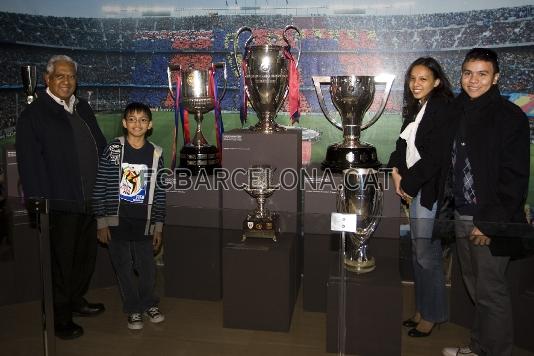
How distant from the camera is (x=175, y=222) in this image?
1952mm

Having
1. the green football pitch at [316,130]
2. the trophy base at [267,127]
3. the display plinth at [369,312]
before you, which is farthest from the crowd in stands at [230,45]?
the display plinth at [369,312]

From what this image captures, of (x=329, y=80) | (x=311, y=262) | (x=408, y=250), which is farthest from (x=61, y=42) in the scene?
(x=408, y=250)

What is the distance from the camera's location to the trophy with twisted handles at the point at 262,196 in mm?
2383

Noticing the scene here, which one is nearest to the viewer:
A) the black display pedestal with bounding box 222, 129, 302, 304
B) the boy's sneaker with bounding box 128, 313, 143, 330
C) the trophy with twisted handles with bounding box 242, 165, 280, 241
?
the boy's sneaker with bounding box 128, 313, 143, 330

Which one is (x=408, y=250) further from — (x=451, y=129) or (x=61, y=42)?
→ (x=61, y=42)

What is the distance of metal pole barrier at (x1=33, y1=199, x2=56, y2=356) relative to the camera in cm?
183

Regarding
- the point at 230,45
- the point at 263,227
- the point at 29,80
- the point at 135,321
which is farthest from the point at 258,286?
the point at 230,45

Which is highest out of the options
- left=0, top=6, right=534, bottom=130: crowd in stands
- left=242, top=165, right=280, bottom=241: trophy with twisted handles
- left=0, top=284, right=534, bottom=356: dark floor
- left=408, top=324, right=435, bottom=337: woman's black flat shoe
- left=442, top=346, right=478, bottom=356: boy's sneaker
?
left=0, top=6, right=534, bottom=130: crowd in stands

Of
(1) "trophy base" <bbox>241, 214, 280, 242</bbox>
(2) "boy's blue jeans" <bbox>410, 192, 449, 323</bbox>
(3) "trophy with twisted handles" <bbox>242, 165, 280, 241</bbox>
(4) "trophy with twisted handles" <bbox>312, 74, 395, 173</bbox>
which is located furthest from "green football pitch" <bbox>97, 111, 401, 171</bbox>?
(2) "boy's blue jeans" <bbox>410, 192, 449, 323</bbox>

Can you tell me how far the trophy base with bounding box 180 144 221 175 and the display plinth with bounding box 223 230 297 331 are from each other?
0.75 m

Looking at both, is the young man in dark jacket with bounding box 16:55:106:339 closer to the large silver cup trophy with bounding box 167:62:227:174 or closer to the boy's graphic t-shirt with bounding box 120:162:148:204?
the boy's graphic t-shirt with bounding box 120:162:148:204

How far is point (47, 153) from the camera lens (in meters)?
2.37

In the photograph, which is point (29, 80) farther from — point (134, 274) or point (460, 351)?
point (460, 351)

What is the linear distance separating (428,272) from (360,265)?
9.6 inches
